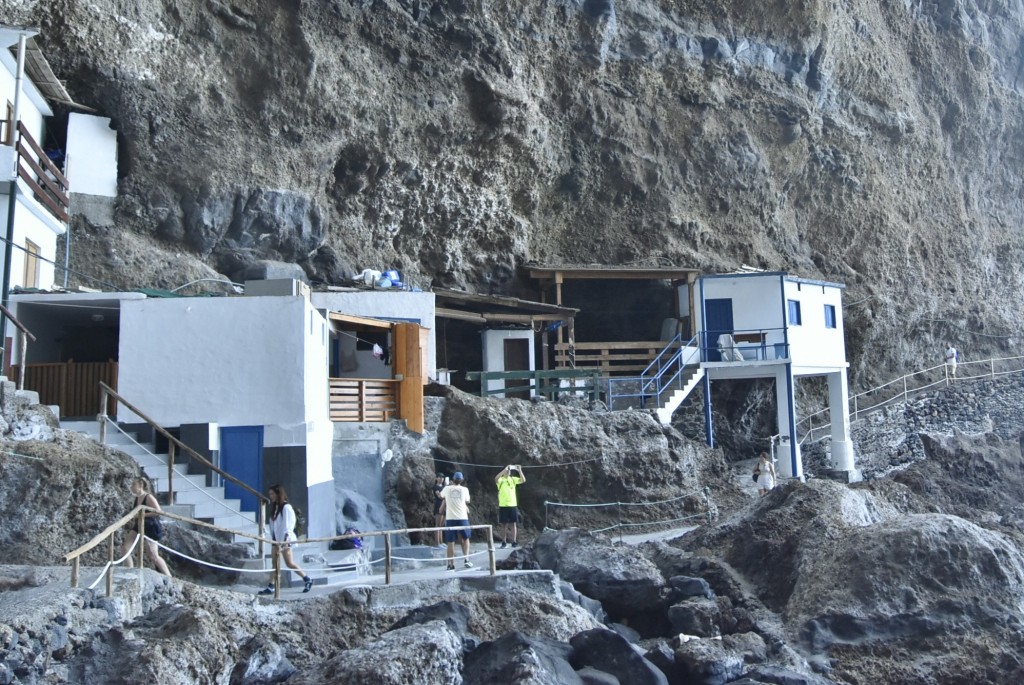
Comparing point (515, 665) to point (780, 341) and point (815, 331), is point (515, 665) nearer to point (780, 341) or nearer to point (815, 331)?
point (780, 341)

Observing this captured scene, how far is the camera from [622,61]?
35250 millimetres

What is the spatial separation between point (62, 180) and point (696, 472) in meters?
15.8

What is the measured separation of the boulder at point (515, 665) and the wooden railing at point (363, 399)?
10.1 metres

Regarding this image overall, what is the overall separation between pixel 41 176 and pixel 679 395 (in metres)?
15.8

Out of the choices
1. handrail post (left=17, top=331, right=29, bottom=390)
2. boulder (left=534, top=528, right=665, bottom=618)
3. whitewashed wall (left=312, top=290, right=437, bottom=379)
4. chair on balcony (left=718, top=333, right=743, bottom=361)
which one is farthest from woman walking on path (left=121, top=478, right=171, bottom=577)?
chair on balcony (left=718, top=333, right=743, bottom=361)

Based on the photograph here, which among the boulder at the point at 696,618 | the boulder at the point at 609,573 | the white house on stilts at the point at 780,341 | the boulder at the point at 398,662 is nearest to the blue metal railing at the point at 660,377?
the white house on stilts at the point at 780,341

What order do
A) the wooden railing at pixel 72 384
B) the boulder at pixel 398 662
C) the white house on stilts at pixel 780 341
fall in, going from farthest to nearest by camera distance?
the white house on stilts at pixel 780 341 < the wooden railing at pixel 72 384 < the boulder at pixel 398 662

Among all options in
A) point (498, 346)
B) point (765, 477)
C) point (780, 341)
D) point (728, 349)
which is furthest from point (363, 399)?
point (780, 341)

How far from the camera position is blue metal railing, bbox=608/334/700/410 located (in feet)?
87.2

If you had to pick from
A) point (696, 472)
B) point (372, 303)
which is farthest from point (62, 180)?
point (696, 472)

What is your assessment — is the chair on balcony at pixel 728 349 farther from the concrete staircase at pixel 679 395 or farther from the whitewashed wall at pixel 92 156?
the whitewashed wall at pixel 92 156

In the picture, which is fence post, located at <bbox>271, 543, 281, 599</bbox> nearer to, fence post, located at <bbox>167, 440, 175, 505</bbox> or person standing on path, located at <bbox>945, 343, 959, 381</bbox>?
fence post, located at <bbox>167, 440, 175, 505</bbox>

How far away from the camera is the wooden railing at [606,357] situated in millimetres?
30109

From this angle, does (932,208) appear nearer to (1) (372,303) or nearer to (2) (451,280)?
(2) (451,280)
